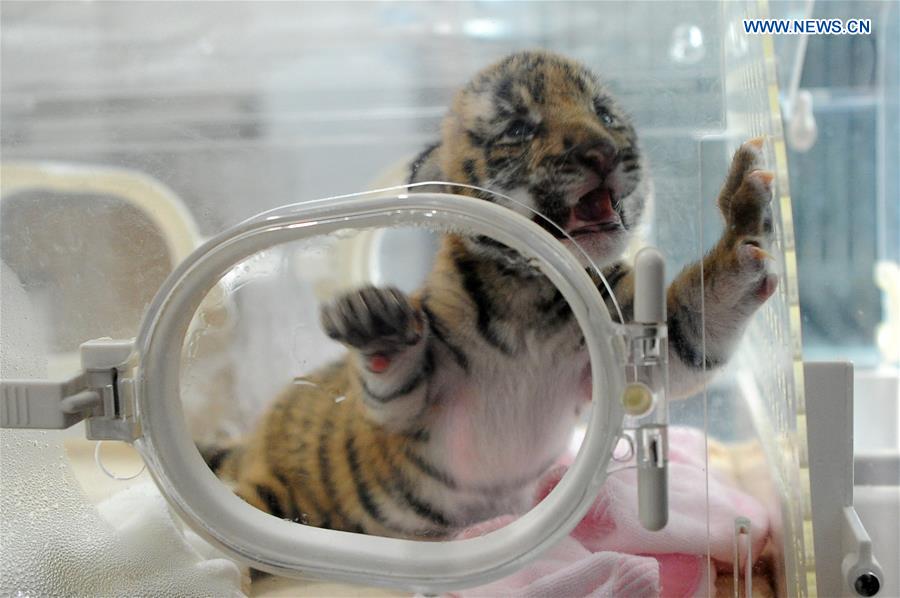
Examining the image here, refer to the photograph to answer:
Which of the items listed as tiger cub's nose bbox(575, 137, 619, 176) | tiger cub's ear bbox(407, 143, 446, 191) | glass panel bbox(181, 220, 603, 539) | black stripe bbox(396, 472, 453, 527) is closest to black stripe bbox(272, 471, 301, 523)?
glass panel bbox(181, 220, 603, 539)

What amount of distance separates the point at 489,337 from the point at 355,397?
148 millimetres

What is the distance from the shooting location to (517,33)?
108 centimetres

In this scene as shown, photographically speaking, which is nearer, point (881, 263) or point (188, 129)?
point (188, 129)

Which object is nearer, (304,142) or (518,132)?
(518,132)

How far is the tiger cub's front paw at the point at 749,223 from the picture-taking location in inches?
31.2

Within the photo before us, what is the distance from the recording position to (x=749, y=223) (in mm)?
799

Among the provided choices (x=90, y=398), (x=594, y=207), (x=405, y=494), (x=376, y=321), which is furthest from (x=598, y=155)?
(x=90, y=398)

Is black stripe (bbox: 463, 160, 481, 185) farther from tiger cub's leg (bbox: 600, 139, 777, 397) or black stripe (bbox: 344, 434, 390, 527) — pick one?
black stripe (bbox: 344, 434, 390, 527)

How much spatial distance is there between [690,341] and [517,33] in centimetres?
49

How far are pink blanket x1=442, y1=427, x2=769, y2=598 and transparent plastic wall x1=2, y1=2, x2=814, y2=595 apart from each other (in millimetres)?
20

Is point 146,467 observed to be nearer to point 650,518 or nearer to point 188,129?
point 188,129

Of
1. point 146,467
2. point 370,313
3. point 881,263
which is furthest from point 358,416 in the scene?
point 881,263

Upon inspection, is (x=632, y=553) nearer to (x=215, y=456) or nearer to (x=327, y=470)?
(x=327, y=470)

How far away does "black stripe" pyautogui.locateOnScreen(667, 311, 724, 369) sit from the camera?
2.66ft
